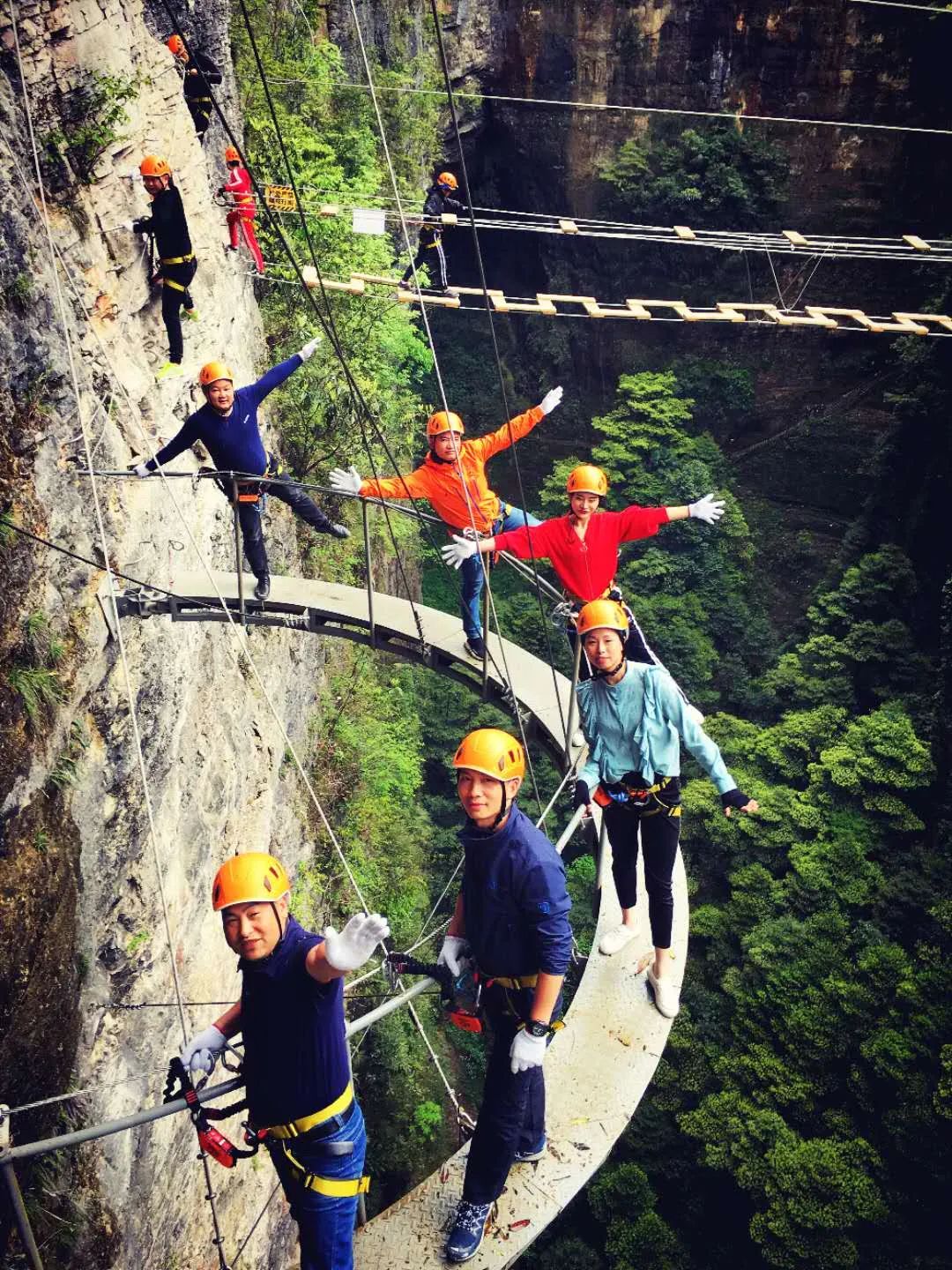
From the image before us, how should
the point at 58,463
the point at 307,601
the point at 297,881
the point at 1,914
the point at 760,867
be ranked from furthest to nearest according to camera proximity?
the point at 760,867
the point at 297,881
the point at 307,601
the point at 58,463
the point at 1,914

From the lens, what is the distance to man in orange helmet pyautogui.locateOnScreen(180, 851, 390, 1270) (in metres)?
2.79

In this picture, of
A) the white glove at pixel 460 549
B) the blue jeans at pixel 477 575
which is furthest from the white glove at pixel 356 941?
the blue jeans at pixel 477 575

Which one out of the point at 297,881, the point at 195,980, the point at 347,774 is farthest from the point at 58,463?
the point at 347,774

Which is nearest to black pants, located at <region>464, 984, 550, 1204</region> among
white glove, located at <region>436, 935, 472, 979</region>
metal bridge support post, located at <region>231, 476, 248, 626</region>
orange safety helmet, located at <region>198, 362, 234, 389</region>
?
white glove, located at <region>436, 935, 472, 979</region>

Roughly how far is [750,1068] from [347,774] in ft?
21.5

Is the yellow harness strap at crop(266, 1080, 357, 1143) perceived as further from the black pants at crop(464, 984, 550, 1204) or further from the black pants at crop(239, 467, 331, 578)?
the black pants at crop(239, 467, 331, 578)

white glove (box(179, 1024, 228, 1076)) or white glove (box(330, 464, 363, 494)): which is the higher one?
white glove (box(330, 464, 363, 494))

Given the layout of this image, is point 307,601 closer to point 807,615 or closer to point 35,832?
point 35,832

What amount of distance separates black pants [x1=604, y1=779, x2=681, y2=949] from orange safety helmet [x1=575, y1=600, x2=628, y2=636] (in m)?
0.73

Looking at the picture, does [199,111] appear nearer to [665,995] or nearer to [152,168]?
[152,168]

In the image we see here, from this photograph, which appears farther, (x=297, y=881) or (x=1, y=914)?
(x=297, y=881)

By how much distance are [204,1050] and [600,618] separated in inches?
79.3

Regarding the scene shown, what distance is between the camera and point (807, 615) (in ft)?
54.9

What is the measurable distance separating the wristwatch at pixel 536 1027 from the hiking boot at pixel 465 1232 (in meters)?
0.91
